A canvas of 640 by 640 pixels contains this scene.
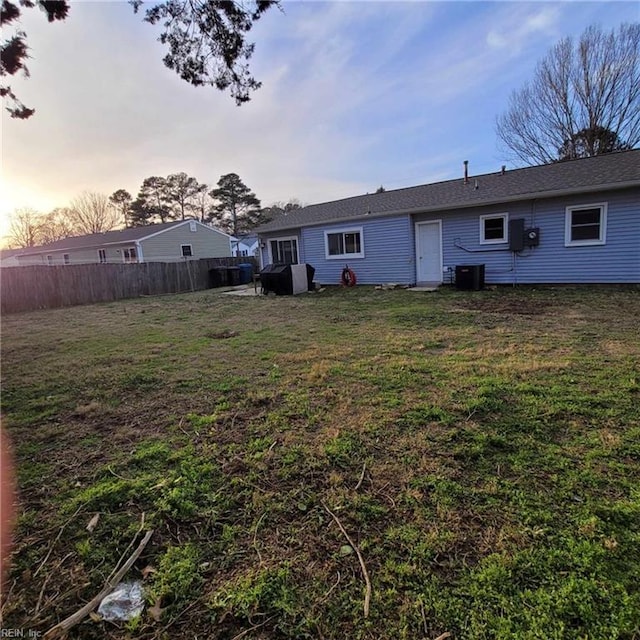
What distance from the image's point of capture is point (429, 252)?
1156cm

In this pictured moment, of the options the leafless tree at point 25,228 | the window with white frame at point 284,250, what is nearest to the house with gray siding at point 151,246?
the window with white frame at point 284,250

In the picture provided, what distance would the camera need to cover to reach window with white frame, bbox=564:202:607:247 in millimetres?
9047

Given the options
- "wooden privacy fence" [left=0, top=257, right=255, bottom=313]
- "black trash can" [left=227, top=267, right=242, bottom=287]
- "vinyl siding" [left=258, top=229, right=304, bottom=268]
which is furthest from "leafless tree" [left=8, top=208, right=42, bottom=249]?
"vinyl siding" [left=258, top=229, right=304, bottom=268]

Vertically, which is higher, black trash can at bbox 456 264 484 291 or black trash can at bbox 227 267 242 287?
black trash can at bbox 227 267 242 287

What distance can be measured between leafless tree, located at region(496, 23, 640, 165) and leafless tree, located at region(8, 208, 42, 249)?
1819 inches

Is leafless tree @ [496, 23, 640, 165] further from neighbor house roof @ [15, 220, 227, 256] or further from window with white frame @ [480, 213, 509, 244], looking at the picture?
neighbor house roof @ [15, 220, 227, 256]

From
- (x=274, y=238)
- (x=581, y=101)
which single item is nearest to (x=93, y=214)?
(x=274, y=238)

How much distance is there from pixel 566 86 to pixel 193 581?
22.7 meters

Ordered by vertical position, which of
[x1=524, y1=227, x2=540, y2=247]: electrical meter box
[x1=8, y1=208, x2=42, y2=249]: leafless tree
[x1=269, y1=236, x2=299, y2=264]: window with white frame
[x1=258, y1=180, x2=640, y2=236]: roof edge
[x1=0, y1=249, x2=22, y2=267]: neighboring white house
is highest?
[x1=8, y1=208, x2=42, y2=249]: leafless tree

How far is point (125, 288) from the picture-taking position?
1454cm

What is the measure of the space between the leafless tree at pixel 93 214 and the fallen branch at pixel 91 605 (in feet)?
151

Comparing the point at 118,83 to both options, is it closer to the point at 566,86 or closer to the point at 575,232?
the point at 575,232

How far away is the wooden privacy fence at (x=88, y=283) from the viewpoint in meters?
11.9

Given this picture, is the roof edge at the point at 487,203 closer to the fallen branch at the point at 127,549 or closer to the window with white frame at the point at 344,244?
the window with white frame at the point at 344,244
